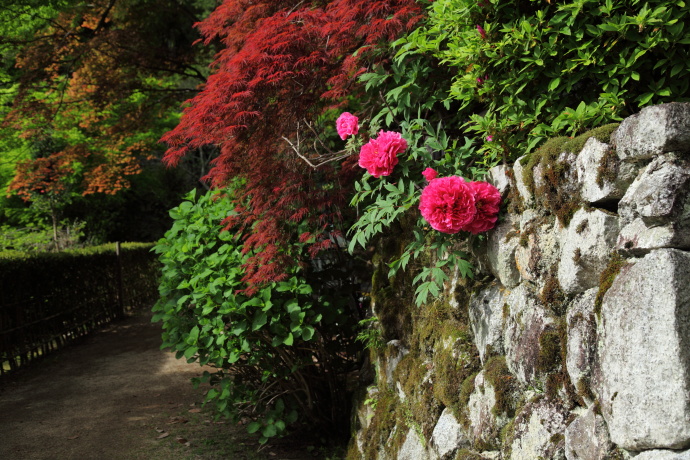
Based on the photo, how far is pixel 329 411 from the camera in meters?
4.96

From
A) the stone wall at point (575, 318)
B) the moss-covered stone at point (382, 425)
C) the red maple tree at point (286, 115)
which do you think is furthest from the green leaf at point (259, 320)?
the stone wall at point (575, 318)

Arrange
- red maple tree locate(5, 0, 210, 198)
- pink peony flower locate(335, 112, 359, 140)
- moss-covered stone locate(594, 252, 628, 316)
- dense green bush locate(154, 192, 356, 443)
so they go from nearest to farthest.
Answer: moss-covered stone locate(594, 252, 628, 316) < pink peony flower locate(335, 112, 359, 140) < dense green bush locate(154, 192, 356, 443) < red maple tree locate(5, 0, 210, 198)

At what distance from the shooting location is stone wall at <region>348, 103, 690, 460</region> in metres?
1.75

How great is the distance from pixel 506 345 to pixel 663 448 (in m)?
0.94

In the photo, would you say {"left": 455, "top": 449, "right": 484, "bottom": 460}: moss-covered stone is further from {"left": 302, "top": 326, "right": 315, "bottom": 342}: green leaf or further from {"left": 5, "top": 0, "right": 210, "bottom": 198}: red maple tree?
{"left": 5, "top": 0, "right": 210, "bottom": 198}: red maple tree

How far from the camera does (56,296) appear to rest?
906 centimetres

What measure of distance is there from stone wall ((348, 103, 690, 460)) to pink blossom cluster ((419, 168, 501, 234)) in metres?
0.10

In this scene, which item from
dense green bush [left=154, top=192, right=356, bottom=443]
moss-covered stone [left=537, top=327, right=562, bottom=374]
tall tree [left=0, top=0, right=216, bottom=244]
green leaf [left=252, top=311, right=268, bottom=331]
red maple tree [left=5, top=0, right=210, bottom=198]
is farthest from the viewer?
red maple tree [left=5, top=0, right=210, bottom=198]

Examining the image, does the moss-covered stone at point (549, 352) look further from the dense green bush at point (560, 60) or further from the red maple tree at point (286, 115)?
the red maple tree at point (286, 115)

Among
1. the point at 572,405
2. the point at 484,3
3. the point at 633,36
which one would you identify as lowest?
the point at 572,405

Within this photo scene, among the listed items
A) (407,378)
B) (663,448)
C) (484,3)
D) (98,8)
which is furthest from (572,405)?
(98,8)

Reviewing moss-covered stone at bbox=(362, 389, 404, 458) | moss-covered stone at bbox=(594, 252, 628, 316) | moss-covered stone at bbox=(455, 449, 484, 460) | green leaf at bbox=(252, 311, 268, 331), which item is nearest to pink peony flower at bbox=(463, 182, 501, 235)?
moss-covered stone at bbox=(594, 252, 628, 316)

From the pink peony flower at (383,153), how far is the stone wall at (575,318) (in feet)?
1.92

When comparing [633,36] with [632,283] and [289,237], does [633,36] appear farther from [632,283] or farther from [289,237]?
[289,237]
